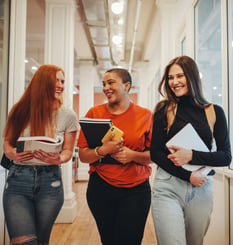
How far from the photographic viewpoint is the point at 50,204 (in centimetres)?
131

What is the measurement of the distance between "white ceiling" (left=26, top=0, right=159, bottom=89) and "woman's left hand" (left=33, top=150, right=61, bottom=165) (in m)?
2.90

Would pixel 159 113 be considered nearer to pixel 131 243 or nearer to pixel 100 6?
pixel 131 243

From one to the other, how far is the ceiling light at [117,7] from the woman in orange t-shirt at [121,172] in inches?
95.3

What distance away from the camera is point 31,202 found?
129 cm

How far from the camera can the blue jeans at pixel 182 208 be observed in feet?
3.86

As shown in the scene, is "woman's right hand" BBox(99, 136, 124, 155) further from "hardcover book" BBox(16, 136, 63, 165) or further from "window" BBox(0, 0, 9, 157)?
"window" BBox(0, 0, 9, 157)

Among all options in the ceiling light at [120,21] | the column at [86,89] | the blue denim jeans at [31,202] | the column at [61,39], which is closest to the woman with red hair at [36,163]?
the blue denim jeans at [31,202]

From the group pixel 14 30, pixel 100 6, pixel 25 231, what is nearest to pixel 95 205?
pixel 25 231

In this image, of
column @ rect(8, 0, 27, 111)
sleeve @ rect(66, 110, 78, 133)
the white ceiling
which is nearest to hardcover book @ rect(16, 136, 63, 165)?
sleeve @ rect(66, 110, 78, 133)

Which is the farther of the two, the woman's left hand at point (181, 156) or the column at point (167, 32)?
the column at point (167, 32)

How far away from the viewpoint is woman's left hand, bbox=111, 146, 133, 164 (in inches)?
56.6

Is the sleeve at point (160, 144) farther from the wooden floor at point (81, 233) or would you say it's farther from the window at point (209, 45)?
the wooden floor at point (81, 233)

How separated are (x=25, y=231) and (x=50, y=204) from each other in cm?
16

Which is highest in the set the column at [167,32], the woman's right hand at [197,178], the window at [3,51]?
the column at [167,32]
